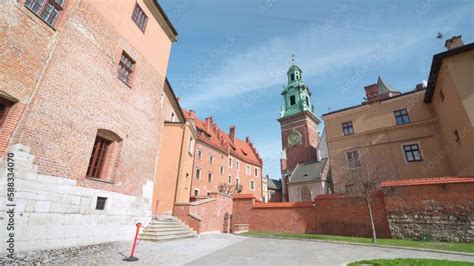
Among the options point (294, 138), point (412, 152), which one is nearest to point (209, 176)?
point (294, 138)

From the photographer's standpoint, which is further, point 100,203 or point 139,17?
point 139,17

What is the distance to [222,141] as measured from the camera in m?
35.5

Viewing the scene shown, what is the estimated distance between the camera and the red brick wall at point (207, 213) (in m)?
13.2

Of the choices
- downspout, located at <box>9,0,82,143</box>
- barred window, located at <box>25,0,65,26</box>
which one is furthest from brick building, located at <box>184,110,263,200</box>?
barred window, located at <box>25,0,65,26</box>

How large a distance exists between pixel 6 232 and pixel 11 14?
6.11 m

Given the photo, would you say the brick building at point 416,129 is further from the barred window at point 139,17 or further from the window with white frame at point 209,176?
the barred window at point 139,17

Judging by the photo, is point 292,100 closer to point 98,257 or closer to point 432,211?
point 432,211

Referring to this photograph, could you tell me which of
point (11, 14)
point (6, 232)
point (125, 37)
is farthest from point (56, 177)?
point (125, 37)

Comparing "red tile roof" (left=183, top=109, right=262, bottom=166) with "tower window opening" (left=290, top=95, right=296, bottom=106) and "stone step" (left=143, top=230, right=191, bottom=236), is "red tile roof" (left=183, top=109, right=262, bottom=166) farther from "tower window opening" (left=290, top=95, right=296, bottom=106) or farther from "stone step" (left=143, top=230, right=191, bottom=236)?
"stone step" (left=143, top=230, right=191, bottom=236)

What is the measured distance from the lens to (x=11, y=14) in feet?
20.5

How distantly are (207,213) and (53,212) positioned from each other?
9.28 meters

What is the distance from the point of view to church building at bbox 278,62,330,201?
32.2 metres

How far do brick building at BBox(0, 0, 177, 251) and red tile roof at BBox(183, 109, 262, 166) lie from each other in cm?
1780

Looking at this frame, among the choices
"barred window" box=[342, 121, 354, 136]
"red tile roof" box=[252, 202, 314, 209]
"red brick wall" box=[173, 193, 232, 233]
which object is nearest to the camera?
"red brick wall" box=[173, 193, 232, 233]
